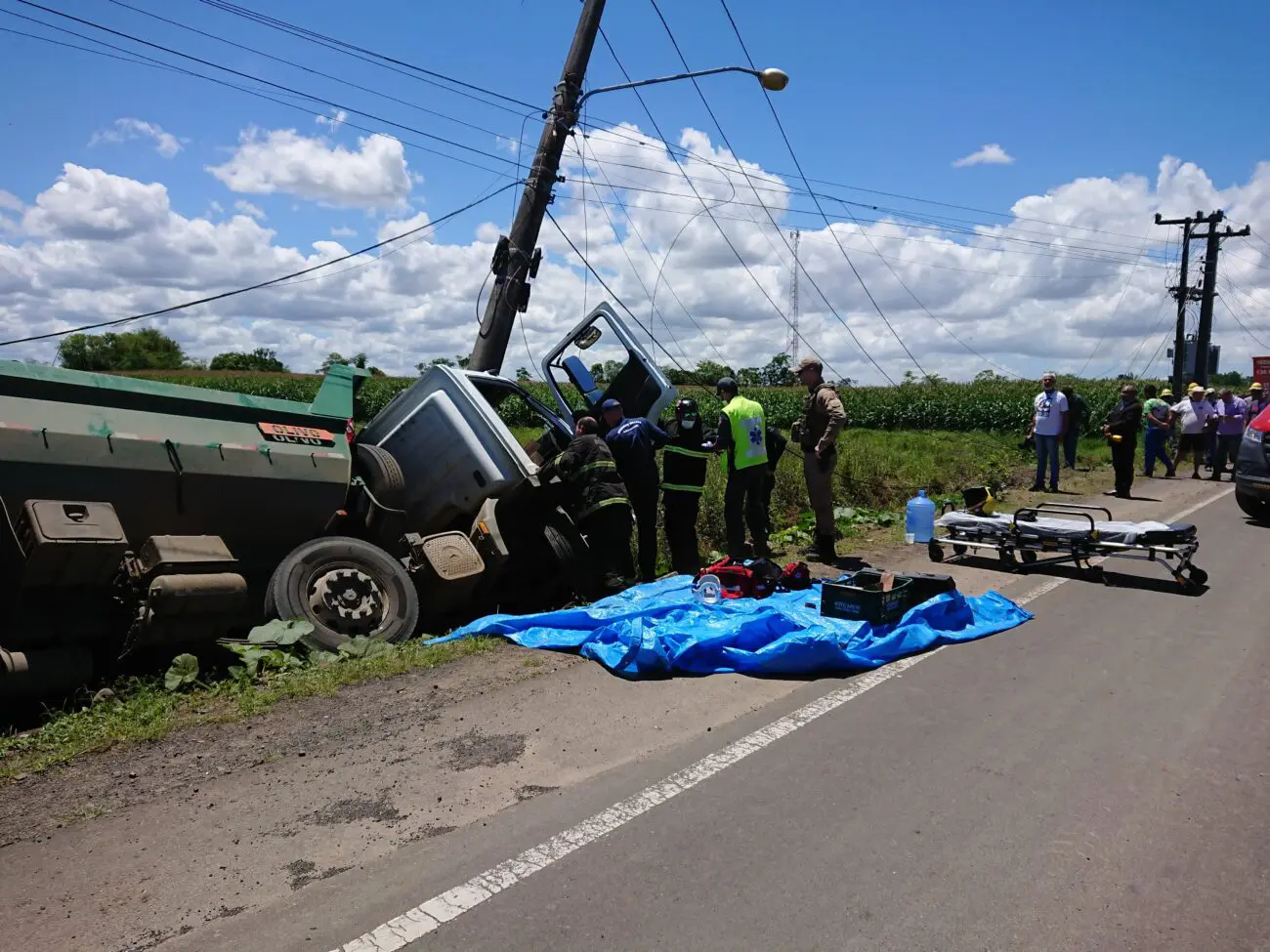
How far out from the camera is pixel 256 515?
6.76m

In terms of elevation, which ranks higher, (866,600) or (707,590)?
(866,600)

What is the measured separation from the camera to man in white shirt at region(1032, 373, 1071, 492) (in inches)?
572

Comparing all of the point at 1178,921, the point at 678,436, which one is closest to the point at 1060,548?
the point at 678,436

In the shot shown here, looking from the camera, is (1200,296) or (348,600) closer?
(348,600)

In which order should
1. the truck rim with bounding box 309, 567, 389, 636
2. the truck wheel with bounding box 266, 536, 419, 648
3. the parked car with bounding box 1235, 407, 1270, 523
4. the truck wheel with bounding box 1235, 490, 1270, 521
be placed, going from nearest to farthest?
the truck wheel with bounding box 266, 536, 419, 648 → the truck rim with bounding box 309, 567, 389, 636 → the parked car with bounding box 1235, 407, 1270, 523 → the truck wheel with bounding box 1235, 490, 1270, 521

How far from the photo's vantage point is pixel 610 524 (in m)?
8.12

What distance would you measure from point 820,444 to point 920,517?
1825 mm

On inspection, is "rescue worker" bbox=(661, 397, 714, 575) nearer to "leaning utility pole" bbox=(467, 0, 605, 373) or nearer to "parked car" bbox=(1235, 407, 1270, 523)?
"leaning utility pole" bbox=(467, 0, 605, 373)

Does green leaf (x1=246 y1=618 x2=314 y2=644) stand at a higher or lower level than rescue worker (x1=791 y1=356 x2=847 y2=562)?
lower

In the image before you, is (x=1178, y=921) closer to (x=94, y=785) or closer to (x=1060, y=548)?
(x=94, y=785)

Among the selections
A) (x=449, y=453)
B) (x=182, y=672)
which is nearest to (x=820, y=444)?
(x=449, y=453)

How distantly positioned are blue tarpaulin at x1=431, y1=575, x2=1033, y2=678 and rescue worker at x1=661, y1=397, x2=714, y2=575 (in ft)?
5.66

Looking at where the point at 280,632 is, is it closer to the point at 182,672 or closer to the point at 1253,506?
the point at 182,672

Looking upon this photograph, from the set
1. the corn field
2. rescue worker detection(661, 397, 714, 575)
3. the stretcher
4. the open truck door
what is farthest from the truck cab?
the corn field
